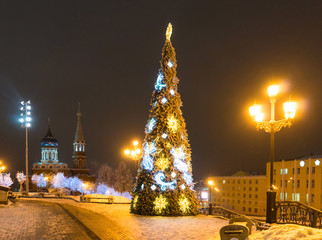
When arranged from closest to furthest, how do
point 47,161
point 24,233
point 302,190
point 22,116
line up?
point 24,233 < point 22,116 < point 302,190 < point 47,161

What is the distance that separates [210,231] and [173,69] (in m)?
9.08

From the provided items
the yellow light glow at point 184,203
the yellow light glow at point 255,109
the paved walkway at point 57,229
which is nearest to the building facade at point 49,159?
the yellow light glow at point 184,203

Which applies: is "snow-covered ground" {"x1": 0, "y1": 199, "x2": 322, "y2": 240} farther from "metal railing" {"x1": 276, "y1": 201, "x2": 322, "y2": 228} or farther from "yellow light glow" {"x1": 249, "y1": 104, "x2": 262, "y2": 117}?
"yellow light glow" {"x1": 249, "y1": 104, "x2": 262, "y2": 117}

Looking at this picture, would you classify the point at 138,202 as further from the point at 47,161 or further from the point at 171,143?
the point at 47,161

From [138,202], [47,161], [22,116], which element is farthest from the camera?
[47,161]

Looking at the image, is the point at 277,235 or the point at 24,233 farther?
the point at 24,233

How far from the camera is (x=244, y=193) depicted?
259ft

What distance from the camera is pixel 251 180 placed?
78062 millimetres

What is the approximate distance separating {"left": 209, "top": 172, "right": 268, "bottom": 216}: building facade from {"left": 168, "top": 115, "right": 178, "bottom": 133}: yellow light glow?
55.3 meters

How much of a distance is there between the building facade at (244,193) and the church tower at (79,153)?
42.3 m

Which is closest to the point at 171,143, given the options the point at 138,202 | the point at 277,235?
the point at 138,202

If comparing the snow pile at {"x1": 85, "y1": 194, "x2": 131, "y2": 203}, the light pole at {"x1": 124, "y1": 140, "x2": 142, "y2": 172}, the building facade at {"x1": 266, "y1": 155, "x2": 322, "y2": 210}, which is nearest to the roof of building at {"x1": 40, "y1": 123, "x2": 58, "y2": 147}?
the building facade at {"x1": 266, "y1": 155, "x2": 322, "y2": 210}

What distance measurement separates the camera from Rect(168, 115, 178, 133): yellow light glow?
1762 centimetres

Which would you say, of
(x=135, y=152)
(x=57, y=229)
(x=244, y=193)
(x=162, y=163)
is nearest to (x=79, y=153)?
(x=244, y=193)
